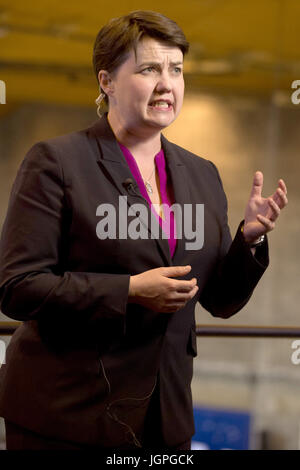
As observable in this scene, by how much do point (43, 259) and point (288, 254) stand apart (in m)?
5.84

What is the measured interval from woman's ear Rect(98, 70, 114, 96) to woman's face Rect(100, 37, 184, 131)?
0.06 feet

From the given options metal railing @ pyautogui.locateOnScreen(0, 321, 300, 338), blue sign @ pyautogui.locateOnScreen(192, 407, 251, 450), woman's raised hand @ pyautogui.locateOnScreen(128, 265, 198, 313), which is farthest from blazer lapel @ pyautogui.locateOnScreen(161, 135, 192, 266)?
blue sign @ pyautogui.locateOnScreen(192, 407, 251, 450)

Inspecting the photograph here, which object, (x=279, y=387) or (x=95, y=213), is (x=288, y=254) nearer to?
(x=279, y=387)

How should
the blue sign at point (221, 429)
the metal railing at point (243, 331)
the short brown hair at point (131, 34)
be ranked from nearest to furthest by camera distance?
1. the short brown hair at point (131, 34)
2. the metal railing at point (243, 331)
3. the blue sign at point (221, 429)

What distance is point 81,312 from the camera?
1.25 meters

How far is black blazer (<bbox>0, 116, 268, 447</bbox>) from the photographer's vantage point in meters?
1.25

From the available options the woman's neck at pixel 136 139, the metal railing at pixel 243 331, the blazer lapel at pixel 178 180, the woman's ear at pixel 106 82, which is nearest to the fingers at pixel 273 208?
the blazer lapel at pixel 178 180

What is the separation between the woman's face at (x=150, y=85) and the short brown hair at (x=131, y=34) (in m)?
0.01

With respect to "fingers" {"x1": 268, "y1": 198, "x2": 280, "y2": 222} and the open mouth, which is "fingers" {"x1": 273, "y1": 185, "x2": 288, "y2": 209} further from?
the open mouth

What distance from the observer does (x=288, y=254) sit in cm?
687

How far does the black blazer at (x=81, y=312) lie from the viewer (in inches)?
49.3

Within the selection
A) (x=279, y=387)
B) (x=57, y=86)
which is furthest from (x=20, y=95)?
(x=279, y=387)

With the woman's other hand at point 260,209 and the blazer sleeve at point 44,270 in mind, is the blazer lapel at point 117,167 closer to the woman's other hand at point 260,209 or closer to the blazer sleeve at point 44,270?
the blazer sleeve at point 44,270

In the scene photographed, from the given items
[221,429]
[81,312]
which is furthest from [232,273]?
[221,429]
